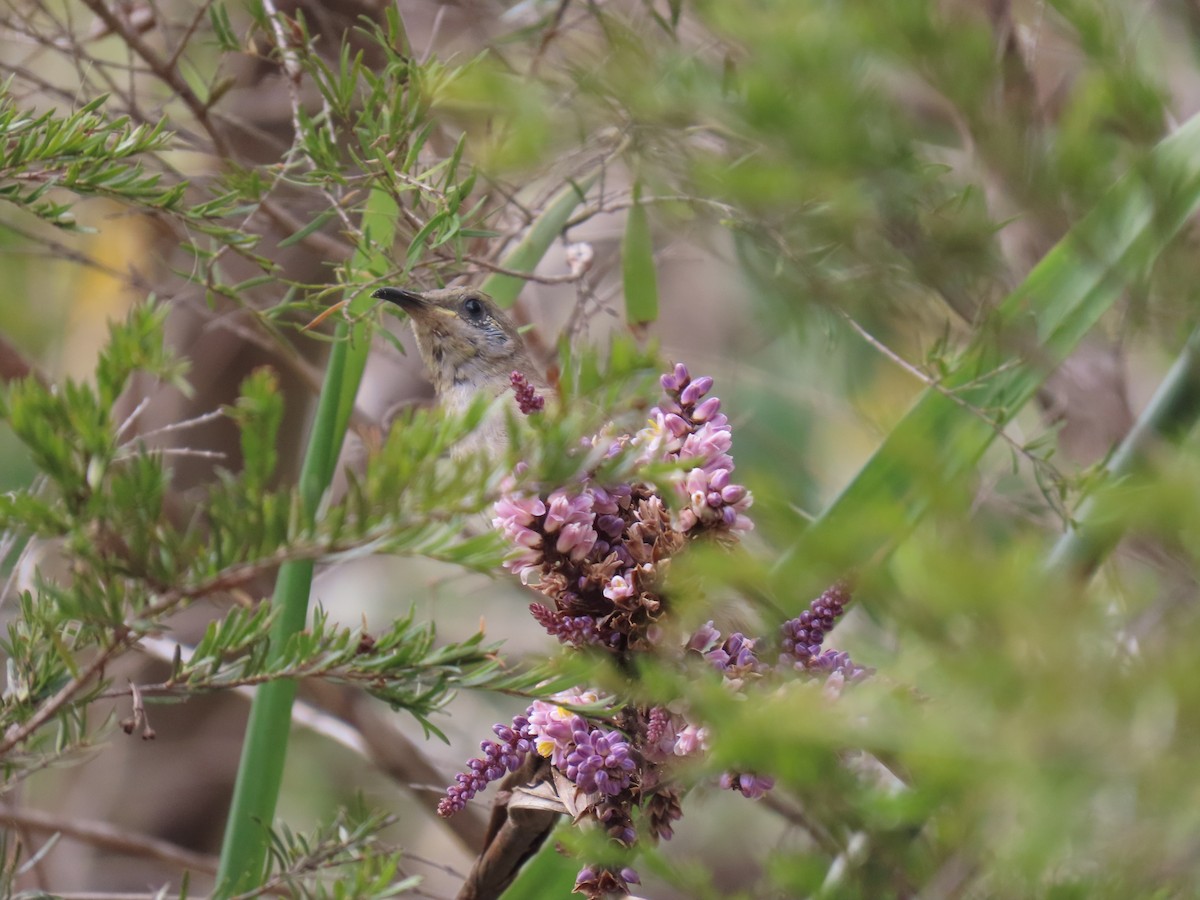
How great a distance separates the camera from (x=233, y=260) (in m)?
3.07

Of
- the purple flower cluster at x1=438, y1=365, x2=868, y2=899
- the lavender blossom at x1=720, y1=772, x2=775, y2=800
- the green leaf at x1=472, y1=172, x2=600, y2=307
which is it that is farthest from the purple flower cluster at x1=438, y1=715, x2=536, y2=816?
the green leaf at x1=472, y1=172, x2=600, y2=307

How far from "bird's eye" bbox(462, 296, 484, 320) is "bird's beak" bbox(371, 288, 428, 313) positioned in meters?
0.14

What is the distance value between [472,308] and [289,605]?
85cm

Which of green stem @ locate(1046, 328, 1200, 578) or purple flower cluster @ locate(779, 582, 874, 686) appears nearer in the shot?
purple flower cluster @ locate(779, 582, 874, 686)

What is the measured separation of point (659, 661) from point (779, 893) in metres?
0.19

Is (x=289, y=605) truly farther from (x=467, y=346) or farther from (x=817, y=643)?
(x=467, y=346)

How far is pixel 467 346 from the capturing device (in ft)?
6.73

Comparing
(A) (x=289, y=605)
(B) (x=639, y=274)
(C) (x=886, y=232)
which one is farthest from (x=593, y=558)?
(B) (x=639, y=274)

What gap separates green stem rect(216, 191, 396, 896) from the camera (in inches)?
48.8

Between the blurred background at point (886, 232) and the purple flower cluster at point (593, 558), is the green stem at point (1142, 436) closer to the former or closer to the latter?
the blurred background at point (886, 232)

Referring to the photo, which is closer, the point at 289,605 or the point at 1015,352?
the point at 1015,352

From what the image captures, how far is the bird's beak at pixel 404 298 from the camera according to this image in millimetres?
1624

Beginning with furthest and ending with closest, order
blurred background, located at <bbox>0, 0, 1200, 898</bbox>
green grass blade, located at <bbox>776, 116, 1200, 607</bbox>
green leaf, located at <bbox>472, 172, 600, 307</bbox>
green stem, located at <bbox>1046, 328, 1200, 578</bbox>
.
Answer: green leaf, located at <bbox>472, 172, 600, 307</bbox> < green stem, located at <bbox>1046, 328, 1200, 578</bbox> < green grass blade, located at <bbox>776, 116, 1200, 607</bbox> < blurred background, located at <bbox>0, 0, 1200, 898</bbox>

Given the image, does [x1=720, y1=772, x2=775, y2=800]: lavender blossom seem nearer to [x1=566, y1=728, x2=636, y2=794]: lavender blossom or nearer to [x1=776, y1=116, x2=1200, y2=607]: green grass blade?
[x1=566, y1=728, x2=636, y2=794]: lavender blossom
